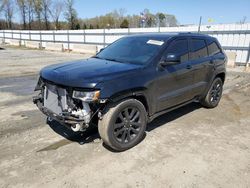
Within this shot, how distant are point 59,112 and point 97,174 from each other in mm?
1101

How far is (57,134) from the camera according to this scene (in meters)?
4.31

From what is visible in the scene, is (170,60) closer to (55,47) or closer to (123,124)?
(123,124)

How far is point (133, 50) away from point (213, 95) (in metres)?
2.56

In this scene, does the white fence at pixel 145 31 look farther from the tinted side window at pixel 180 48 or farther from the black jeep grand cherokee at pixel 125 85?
the tinted side window at pixel 180 48

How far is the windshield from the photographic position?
4141 mm

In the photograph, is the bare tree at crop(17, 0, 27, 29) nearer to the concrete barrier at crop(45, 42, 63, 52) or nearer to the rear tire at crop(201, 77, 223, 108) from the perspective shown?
the concrete barrier at crop(45, 42, 63, 52)

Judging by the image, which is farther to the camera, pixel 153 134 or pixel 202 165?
pixel 153 134

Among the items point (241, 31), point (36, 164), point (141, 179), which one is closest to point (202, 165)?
point (141, 179)

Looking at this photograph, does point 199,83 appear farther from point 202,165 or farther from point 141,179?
point 141,179

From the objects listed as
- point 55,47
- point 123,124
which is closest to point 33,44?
point 55,47

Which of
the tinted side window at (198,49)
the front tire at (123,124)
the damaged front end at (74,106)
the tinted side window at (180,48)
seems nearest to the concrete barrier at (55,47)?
the tinted side window at (198,49)

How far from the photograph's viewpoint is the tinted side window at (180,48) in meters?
4.34

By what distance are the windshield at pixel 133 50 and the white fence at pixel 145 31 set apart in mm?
11376

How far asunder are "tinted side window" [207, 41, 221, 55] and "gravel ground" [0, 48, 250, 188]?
145 centimetres
